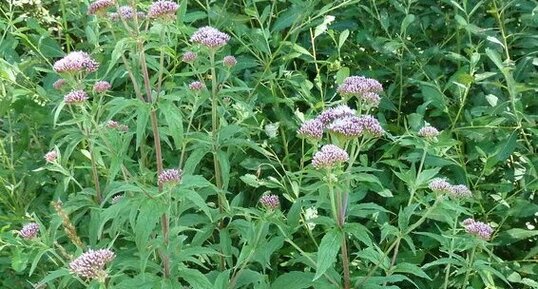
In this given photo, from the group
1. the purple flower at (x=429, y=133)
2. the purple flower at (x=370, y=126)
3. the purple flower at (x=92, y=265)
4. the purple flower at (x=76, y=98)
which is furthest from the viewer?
the purple flower at (x=429, y=133)

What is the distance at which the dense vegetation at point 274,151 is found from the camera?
165 cm

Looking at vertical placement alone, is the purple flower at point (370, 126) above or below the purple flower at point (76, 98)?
below

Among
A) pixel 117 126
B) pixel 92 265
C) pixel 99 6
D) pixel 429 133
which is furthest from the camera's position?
pixel 117 126

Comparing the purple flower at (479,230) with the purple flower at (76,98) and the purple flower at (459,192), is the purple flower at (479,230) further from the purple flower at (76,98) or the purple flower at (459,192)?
the purple flower at (76,98)

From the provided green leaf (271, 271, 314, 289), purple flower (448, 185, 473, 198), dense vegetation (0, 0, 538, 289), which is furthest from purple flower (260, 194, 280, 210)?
purple flower (448, 185, 473, 198)

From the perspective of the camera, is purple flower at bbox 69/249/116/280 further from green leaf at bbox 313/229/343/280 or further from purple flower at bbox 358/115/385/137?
purple flower at bbox 358/115/385/137

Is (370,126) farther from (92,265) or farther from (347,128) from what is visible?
(92,265)

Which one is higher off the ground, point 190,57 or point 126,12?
point 126,12

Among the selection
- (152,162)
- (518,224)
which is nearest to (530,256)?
(518,224)

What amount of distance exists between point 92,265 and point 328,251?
1.46ft

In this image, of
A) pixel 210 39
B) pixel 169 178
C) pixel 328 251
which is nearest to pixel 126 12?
pixel 210 39

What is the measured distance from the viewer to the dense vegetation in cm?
165

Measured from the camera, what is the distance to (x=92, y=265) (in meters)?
1.49

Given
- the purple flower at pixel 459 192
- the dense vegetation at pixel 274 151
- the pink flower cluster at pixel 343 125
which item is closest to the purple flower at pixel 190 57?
the dense vegetation at pixel 274 151
